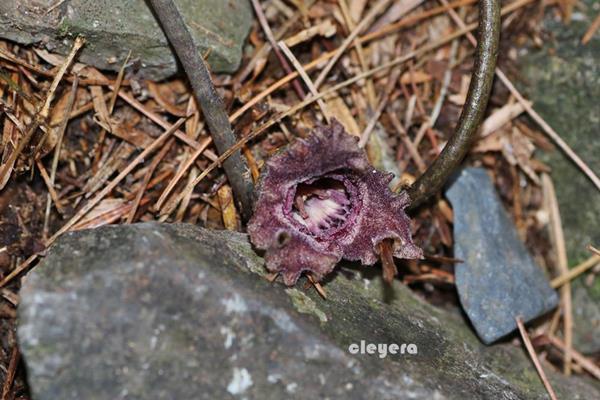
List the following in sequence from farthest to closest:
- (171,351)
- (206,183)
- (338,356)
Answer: (206,183)
(338,356)
(171,351)

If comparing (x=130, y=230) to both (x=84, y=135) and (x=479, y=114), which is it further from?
(x=479, y=114)

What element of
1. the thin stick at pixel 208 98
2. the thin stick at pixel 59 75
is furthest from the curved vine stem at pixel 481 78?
the thin stick at pixel 59 75

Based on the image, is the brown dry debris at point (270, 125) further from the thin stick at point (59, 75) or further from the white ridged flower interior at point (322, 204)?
the white ridged flower interior at point (322, 204)

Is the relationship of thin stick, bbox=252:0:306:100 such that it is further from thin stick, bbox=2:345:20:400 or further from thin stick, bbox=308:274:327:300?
thin stick, bbox=2:345:20:400

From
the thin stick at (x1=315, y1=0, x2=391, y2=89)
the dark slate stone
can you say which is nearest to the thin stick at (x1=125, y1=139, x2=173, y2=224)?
the thin stick at (x1=315, y1=0, x2=391, y2=89)

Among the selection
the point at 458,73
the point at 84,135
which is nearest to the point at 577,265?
the point at 458,73
